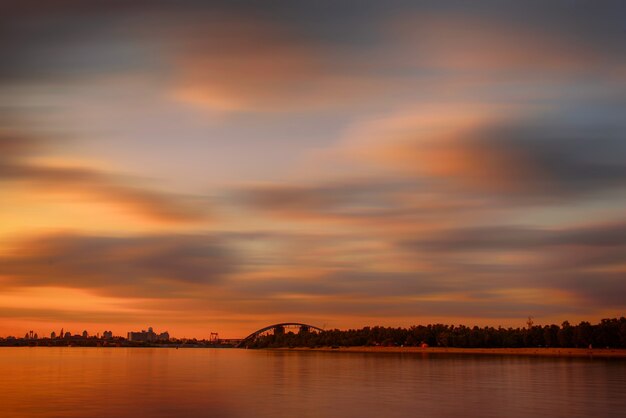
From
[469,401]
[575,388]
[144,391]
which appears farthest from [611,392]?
[144,391]

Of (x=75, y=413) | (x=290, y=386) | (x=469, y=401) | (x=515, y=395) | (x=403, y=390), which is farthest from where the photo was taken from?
(x=290, y=386)

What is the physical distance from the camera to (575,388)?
8125cm

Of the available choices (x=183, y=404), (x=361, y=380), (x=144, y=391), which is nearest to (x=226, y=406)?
(x=183, y=404)

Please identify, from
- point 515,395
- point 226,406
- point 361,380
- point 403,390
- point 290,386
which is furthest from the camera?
point 361,380

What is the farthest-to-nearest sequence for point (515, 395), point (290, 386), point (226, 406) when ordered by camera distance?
point (290, 386), point (515, 395), point (226, 406)

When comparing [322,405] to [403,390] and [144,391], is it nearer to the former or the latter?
[403,390]

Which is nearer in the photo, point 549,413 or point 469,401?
point 549,413

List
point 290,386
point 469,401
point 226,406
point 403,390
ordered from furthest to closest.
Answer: point 290,386
point 403,390
point 469,401
point 226,406

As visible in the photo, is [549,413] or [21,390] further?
[21,390]

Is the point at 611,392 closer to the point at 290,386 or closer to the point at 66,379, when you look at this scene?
the point at 290,386

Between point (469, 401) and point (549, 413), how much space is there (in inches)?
442

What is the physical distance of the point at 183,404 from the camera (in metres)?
63.0

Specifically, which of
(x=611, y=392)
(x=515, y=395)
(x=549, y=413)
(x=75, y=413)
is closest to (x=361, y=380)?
(x=515, y=395)

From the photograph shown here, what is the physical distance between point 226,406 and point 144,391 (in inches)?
776
